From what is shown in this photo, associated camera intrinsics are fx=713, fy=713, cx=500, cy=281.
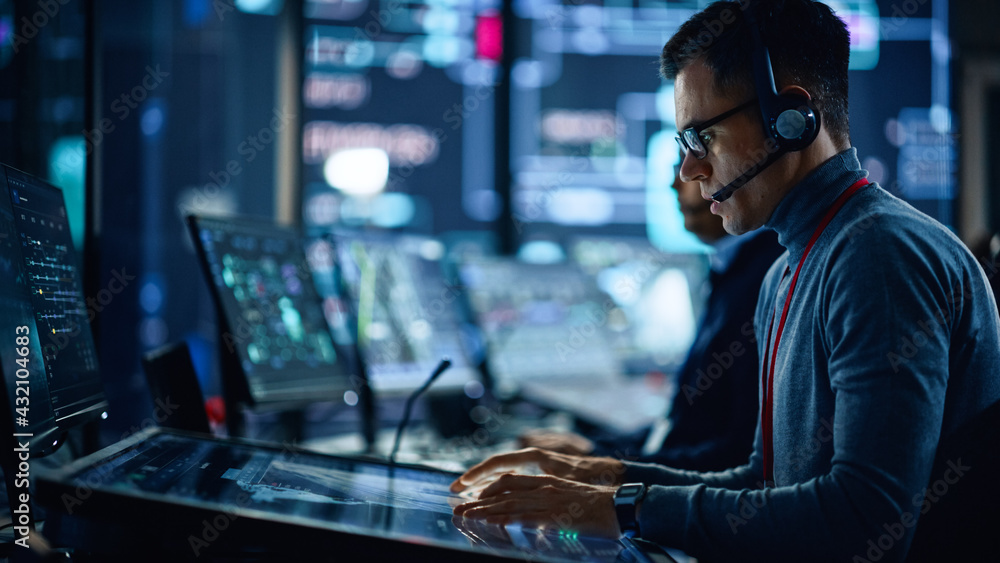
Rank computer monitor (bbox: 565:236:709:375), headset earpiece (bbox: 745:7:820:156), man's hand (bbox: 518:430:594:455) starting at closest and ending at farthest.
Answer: headset earpiece (bbox: 745:7:820:156) → man's hand (bbox: 518:430:594:455) → computer monitor (bbox: 565:236:709:375)

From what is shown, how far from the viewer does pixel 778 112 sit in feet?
3.25

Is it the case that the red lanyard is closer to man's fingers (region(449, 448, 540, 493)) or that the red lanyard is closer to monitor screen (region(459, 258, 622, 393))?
man's fingers (region(449, 448, 540, 493))

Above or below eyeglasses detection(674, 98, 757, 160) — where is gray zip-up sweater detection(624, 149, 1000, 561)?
below

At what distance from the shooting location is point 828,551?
0.80 m

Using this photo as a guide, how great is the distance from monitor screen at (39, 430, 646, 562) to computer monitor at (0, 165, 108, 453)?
0.10 m

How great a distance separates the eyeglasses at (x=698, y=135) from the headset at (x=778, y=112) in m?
0.03

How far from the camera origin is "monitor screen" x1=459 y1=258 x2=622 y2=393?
9.27ft

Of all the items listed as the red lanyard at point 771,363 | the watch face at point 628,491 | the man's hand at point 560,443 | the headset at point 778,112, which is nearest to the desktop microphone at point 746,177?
the headset at point 778,112

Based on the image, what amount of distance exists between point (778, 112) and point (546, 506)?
62 cm
